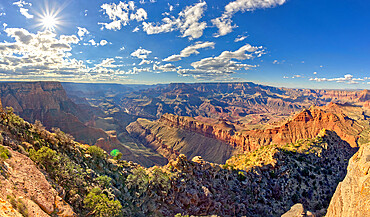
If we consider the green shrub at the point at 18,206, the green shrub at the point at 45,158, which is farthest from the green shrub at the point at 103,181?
the green shrub at the point at 18,206

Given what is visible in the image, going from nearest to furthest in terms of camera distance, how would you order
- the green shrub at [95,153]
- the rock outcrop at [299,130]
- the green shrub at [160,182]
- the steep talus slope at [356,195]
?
the steep talus slope at [356,195]
the green shrub at [95,153]
the green shrub at [160,182]
the rock outcrop at [299,130]

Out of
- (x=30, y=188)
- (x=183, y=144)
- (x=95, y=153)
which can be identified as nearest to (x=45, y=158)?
(x=30, y=188)

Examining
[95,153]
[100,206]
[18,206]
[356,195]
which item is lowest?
[100,206]

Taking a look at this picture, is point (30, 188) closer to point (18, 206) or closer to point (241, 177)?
point (18, 206)

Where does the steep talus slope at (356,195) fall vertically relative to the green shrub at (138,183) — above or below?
above

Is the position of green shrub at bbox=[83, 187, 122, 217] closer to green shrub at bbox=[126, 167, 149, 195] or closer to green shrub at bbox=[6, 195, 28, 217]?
green shrub at bbox=[6, 195, 28, 217]

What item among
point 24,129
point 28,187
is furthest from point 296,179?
point 24,129

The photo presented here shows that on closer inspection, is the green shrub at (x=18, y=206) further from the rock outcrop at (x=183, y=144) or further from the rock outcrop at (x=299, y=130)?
the rock outcrop at (x=299, y=130)

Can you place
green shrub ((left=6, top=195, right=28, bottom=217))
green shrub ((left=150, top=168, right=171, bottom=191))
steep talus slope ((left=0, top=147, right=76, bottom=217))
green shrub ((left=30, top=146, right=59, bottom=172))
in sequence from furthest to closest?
green shrub ((left=150, top=168, right=171, bottom=191)) → green shrub ((left=30, top=146, right=59, bottom=172)) → steep talus slope ((left=0, top=147, right=76, bottom=217)) → green shrub ((left=6, top=195, right=28, bottom=217))

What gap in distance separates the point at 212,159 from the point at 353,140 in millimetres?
85688

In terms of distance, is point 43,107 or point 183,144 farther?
point 183,144

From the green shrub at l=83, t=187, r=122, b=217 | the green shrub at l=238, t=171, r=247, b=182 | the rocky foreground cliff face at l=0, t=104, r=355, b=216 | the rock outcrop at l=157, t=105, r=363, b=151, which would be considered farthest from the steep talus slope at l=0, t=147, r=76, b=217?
the rock outcrop at l=157, t=105, r=363, b=151

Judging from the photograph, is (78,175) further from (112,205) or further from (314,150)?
(314,150)

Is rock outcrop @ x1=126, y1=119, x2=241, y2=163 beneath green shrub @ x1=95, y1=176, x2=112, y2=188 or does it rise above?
beneath
